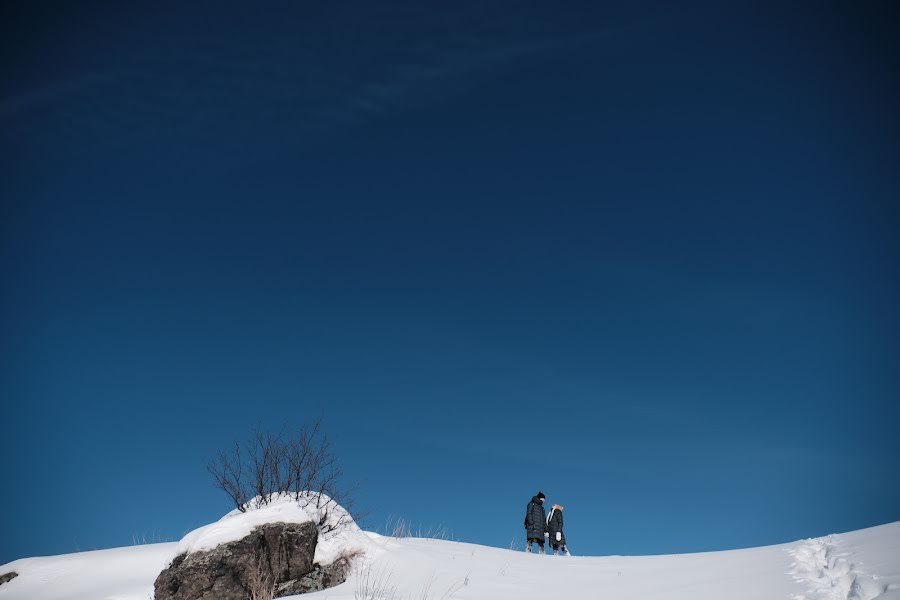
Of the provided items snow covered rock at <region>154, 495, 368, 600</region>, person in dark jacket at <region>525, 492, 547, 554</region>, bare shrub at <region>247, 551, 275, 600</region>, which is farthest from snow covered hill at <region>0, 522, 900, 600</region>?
person in dark jacket at <region>525, 492, 547, 554</region>

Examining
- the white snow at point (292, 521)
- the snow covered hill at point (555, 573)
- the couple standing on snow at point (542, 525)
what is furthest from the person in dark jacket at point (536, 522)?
the white snow at point (292, 521)

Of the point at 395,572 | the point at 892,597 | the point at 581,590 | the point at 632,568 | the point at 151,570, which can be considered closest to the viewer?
the point at 892,597

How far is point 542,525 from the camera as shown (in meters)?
15.8

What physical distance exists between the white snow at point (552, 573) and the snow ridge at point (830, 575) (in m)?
0.01

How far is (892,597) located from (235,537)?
8.93m

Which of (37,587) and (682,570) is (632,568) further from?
(37,587)

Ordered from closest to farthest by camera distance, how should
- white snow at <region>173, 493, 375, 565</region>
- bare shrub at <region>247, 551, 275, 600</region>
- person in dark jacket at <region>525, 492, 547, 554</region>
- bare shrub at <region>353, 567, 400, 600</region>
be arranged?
bare shrub at <region>353, 567, 400, 600</region>, bare shrub at <region>247, 551, 275, 600</region>, white snow at <region>173, 493, 375, 565</region>, person in dark jacket at <region>525, 492, 547, 554</region>

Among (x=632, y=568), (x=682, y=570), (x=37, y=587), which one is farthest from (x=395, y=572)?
(x=37, y=587)

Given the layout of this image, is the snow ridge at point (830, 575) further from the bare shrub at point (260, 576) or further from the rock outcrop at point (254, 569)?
the bare shrub at point (260, 576)

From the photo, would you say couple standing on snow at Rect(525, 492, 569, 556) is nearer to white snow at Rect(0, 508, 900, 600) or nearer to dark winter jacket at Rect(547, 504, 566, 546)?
dark winter jacket at Rect(547, 504, 566, 546)

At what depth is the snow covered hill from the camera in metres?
6.21

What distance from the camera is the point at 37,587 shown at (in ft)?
39.3

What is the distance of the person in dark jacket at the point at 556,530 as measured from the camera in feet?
51.6

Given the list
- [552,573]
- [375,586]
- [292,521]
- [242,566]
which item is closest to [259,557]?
[242,566]
